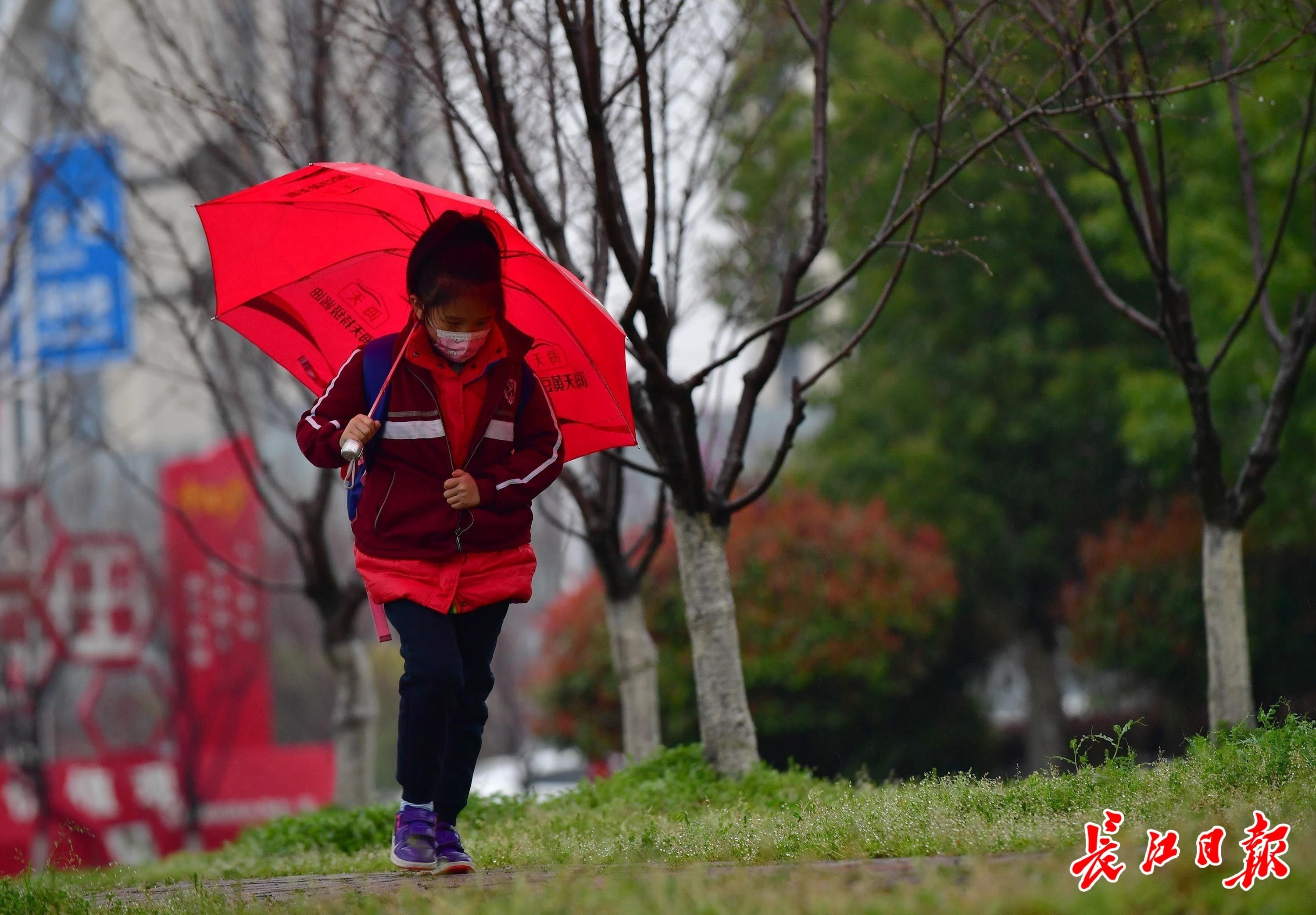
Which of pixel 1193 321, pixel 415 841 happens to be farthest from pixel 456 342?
pixel 1193 321

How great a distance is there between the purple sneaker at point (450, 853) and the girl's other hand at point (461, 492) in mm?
1006

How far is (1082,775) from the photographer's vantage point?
177 inches

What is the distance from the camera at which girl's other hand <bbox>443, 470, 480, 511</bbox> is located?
4.15 m

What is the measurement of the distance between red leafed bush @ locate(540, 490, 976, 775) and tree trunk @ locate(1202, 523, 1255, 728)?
→ 20.9 ft

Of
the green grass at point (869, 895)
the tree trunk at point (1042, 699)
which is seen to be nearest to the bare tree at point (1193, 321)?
the green grass at point (869, 895)

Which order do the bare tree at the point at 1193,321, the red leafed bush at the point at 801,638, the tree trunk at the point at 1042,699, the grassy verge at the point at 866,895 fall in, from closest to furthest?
the grassy verge at the point at 866,895 < the bare tree at the point at 1193,321 < the red leafed bush at the point at 801,638 < the tree trunk at the point at 1042,699

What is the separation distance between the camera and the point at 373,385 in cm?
423

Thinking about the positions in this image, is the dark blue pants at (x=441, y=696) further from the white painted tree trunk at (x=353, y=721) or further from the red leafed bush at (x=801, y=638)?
the red leafed bush at (x=801, y=638)

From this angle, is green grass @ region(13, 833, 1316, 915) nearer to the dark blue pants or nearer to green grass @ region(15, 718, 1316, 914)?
green grass @ region(15, 718, 1316, 914)

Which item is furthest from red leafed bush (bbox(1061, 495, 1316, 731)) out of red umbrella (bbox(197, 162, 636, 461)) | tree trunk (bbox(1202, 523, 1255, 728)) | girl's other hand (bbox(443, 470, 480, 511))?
girl's other hand (bbox(443, 470, 480, 511))

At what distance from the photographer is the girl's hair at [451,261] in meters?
4.23

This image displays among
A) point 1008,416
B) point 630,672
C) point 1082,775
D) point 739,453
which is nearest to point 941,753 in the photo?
point 1008,416

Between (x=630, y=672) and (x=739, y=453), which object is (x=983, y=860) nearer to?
(x=739, y=453)

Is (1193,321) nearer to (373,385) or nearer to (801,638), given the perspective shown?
(373,385)
